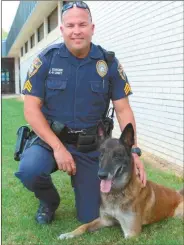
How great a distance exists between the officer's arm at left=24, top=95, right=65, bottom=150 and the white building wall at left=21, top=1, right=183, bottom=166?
9.97 ft

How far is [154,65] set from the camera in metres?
7.34

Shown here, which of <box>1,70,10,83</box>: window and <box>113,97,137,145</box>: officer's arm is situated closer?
<box>113,97,137,145</box>: officer's arm

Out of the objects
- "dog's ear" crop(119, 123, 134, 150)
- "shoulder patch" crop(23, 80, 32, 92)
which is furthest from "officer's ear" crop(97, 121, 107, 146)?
"shoulder patch" crop(23, 80, 32, 92)

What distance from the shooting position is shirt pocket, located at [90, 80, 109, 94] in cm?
394

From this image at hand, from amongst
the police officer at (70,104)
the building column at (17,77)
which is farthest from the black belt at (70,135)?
the building column at (17,77)

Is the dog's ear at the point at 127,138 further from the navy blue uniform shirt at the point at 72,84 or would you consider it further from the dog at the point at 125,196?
the navy blue uniform shirt at the point at 72,84

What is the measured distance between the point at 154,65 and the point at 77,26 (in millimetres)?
3849

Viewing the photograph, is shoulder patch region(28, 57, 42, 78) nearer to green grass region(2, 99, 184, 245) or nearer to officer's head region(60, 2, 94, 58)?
officer's head region(60, 2, 94, 58)

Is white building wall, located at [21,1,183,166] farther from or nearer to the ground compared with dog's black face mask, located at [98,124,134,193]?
farther from the ground

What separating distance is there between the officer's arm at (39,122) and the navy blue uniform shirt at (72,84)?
75mm

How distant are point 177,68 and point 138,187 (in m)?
3.18

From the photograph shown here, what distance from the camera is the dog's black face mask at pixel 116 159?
335cm

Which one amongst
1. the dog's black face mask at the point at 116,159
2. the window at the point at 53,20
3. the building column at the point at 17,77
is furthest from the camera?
the building column at the point at 17,77

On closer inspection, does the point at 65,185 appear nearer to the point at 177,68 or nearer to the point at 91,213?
the point at 91,213
